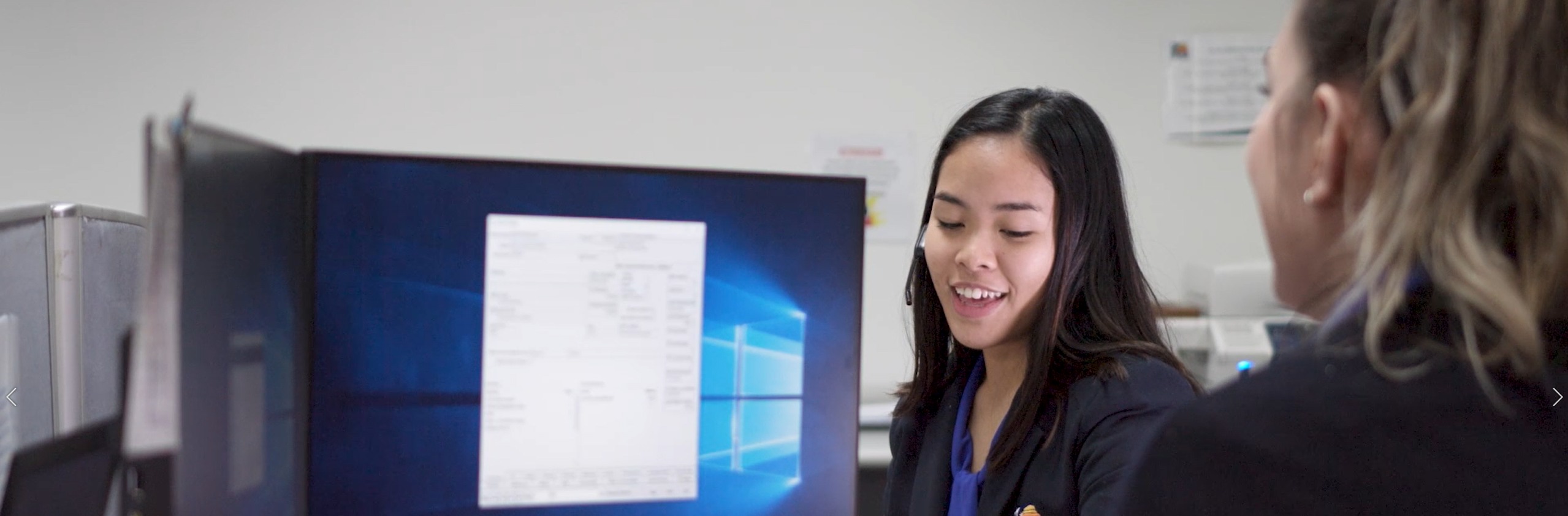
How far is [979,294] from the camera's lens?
119 centimetres

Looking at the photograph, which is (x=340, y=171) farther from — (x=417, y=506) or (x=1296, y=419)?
(x=1296, y=419)

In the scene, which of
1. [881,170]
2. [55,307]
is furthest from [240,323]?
[881,170]

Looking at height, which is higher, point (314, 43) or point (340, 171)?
point (314, 43)

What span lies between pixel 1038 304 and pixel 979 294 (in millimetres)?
70

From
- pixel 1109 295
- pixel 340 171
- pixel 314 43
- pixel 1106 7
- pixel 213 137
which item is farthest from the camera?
pixel 1106 7

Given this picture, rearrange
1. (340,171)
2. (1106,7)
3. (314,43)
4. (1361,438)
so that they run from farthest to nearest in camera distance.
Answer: (1106,7) → (314,43) → (340,171) → (1361,438)

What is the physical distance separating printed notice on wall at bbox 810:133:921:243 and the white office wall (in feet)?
0.11

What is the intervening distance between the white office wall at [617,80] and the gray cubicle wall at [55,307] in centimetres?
161

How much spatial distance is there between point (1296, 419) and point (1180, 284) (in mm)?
2399

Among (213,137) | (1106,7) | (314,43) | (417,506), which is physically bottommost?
(417,506)

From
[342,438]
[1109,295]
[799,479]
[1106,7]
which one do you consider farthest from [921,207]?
[342,438]

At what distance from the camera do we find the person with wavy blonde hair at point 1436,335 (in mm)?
475

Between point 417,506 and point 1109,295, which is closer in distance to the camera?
point 417,506

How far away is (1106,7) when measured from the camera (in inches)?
107
